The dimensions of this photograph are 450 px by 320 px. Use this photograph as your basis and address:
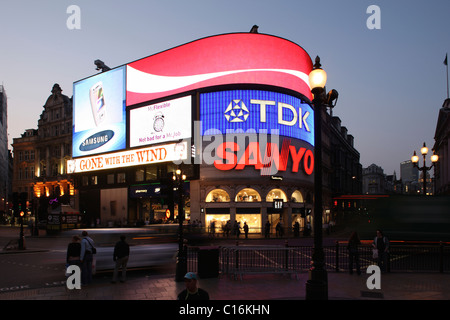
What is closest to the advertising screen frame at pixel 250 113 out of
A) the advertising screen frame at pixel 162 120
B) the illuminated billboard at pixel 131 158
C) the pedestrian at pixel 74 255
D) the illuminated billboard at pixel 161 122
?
the advertising screen frame at pixel 162 120

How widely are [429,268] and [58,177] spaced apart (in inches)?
2826

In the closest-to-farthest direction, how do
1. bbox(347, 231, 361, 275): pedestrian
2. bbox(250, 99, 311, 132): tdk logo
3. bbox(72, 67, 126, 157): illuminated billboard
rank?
1. bbox(347, 231, 361, 275): pedestrian
2. bbox(250, 99, 311, 132): tdk logo
3. bbox(72, 67, 126, 157): illuminated billboard

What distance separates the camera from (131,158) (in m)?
56.2

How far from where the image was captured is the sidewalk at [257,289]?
1145 centimetres

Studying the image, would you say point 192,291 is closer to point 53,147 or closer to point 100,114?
point 100,114

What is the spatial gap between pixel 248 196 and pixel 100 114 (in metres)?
29.5

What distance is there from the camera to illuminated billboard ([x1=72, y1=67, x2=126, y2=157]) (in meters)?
59.3

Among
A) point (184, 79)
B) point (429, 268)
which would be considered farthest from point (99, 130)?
point (429, 268)

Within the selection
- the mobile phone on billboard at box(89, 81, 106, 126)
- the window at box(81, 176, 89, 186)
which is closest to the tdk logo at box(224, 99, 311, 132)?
the mobile phone on billboard at box(89, 81, 106, 126)

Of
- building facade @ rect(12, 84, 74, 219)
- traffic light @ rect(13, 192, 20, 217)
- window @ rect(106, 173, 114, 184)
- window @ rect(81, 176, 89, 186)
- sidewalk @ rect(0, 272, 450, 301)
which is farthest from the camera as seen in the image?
building facade @ rect(12, 84, 74, 219)

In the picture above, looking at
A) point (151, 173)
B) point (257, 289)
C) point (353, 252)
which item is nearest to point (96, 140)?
point (151, 173)

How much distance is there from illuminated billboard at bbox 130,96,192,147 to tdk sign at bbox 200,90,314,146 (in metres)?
2.61

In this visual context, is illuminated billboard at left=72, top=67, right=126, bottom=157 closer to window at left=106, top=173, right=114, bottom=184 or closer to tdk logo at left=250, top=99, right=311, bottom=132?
window at left=106, top=173, right=114, bottom=184
